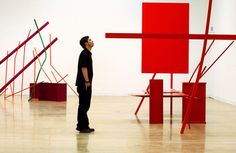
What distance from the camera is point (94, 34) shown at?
14.4m

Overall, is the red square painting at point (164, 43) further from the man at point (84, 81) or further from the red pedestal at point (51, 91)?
the red pedestal at point (51, 91)

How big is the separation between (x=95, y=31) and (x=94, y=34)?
95 mm

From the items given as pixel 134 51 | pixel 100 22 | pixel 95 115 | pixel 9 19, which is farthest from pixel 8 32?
pixel 95 115

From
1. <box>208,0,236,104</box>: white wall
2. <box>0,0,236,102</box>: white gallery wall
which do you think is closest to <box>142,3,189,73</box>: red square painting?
<box>208,0,236,104</box>: white wall

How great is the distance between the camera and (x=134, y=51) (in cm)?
1453

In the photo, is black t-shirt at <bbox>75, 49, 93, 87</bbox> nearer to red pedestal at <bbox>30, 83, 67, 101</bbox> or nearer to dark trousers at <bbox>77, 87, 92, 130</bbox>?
dark trousers at <bbox>77, 87, 92, 130</bbox>

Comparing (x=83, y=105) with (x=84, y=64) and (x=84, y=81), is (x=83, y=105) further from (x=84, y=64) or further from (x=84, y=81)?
(x=84, y=64)

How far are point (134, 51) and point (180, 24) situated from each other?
6.30 metres

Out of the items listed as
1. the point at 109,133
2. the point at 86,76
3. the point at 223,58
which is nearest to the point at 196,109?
the point at 109,133

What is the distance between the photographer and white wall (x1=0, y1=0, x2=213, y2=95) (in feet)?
46.8

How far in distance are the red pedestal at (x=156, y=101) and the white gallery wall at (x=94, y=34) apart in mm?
6248

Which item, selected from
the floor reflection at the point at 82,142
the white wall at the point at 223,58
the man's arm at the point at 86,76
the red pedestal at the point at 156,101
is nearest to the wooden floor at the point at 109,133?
the floor reflection at the point at 82,142

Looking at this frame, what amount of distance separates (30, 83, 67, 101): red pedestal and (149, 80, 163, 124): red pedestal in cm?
431

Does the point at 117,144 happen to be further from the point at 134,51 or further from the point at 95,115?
the point at 134,51
